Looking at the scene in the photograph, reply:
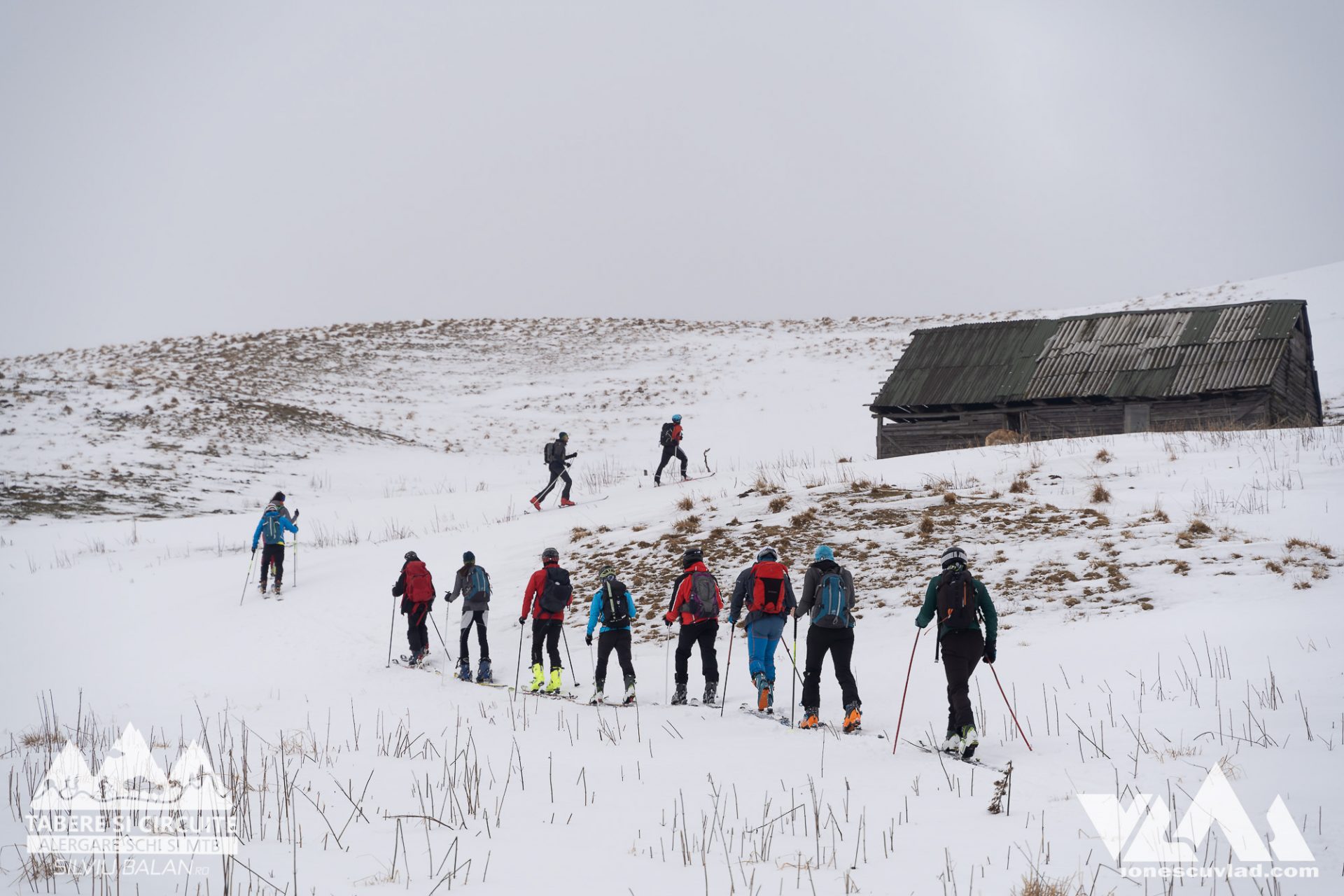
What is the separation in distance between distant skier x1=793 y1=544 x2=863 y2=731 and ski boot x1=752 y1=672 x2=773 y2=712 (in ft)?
1.95

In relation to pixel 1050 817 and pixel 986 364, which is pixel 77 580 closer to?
pixel 1050 817

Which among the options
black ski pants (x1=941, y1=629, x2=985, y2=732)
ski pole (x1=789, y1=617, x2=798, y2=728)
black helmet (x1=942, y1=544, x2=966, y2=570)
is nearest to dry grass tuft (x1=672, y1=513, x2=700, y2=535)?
ski pole (x1=789, y1=617, x2=798, y2=728)

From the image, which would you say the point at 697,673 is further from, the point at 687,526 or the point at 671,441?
the point at 671,441

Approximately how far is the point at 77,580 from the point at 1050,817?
65.6 feet

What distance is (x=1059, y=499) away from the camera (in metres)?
16.7

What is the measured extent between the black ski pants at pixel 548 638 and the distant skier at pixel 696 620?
1.74 m

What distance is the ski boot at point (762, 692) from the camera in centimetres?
1047

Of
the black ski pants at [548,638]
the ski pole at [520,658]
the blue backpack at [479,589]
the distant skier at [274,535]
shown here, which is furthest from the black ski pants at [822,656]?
the distant skier at [274,535]

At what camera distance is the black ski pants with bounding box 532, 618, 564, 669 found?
39.7 feet

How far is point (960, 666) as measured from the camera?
8.52m

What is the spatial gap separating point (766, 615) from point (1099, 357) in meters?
22.1

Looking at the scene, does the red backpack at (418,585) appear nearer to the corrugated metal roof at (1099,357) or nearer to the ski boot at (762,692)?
the ski boot at (762,692)

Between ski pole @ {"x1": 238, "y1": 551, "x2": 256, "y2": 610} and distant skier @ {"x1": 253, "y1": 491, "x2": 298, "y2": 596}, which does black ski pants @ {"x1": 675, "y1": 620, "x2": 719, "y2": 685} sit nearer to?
distant skier @ {"x1": 253, "y1": 491, "x2": 298, "y2": 596}

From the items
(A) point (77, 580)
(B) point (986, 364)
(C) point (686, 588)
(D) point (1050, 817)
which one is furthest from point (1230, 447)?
(A) point (77, 580)
